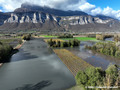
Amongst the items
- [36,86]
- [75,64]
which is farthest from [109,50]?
[36,86]

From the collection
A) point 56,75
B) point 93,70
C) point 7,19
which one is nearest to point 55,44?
point 56,75

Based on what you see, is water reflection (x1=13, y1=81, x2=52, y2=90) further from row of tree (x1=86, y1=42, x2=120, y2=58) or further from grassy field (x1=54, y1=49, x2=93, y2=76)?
row of tree (x1=86, y1=42, x2=120, y2=58)

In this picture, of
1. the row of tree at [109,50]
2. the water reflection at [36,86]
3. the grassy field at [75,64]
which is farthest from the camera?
the row of tree at [109,50]

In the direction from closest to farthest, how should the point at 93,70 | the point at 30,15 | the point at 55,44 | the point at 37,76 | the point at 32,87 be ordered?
the point at 93,70 → the point at 32,87 → the point at 37,76 → the point at 55,44 → the point at 30,15

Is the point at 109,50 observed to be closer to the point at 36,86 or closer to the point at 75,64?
the point at 75,64

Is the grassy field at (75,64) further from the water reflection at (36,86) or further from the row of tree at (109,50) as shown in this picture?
the row of tree at (109,50)

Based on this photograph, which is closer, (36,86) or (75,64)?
(36,86)

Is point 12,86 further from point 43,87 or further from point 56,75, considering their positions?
point 56,75

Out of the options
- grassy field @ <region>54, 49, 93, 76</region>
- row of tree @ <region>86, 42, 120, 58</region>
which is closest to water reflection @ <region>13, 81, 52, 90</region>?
grassy field @ <region>54, 49, 93, 76</region>

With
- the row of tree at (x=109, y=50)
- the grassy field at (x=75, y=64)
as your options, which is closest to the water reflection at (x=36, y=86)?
the grassy field at (x=75, y=64)

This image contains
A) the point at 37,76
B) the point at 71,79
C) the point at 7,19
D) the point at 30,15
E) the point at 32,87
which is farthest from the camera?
the point at 30,15

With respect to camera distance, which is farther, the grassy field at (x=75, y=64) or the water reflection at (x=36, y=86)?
the grassy field at (x=75, y=64)
